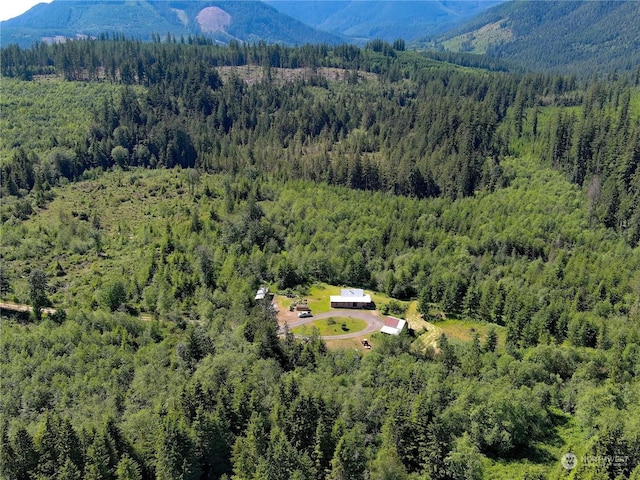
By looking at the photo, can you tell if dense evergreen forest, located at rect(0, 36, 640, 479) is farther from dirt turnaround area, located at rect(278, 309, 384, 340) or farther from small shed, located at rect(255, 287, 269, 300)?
dirt turnaround area, located at rect(278, 309, 384, 340)

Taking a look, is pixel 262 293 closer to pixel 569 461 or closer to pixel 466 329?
pixel 466 329

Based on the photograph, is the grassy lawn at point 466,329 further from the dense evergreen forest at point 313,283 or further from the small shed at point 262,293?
the small shed at point 262,293

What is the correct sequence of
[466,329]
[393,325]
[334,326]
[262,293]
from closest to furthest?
[393,325] → [334,326] → [466,329] → [262,293]

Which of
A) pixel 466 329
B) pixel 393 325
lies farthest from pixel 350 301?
pixel 466 329

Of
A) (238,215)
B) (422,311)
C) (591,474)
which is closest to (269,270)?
Answer: (238,215)

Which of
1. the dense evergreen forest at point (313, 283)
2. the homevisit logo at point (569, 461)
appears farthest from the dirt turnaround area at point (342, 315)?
the homevisit logo at point (569, 461)

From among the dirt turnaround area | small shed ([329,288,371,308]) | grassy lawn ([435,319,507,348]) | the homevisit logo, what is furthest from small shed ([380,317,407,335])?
the homevisit logo
